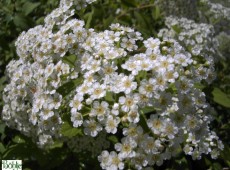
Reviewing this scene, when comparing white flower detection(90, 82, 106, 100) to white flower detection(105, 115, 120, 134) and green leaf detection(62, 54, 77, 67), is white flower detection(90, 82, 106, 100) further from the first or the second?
green leaf detection(62, 54, 77, 67)

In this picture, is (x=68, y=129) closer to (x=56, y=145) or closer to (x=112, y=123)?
(x=112, y=123)

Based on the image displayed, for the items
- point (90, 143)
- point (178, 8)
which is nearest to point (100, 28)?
point (178, 8)

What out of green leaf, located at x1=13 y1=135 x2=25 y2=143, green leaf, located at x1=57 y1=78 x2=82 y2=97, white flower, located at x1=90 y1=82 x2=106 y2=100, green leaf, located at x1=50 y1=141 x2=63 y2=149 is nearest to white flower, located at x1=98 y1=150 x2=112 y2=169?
white flower, located at x1=90 y1=82 x2=106 y2=100

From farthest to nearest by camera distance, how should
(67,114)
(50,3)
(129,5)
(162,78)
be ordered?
(129,5) < (50,3) < (67,114) < (162,78)

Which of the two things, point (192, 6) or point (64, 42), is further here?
point (192, 6)

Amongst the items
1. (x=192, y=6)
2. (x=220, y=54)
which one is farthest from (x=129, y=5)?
(x=220, y=54)

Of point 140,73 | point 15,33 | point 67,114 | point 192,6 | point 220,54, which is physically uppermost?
point 140,73

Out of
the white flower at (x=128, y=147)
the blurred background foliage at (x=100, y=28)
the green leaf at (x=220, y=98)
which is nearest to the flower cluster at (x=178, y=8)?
the blurred background foliage at (x=100, y=28)

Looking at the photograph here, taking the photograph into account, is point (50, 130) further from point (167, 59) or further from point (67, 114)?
point (167, 59)
